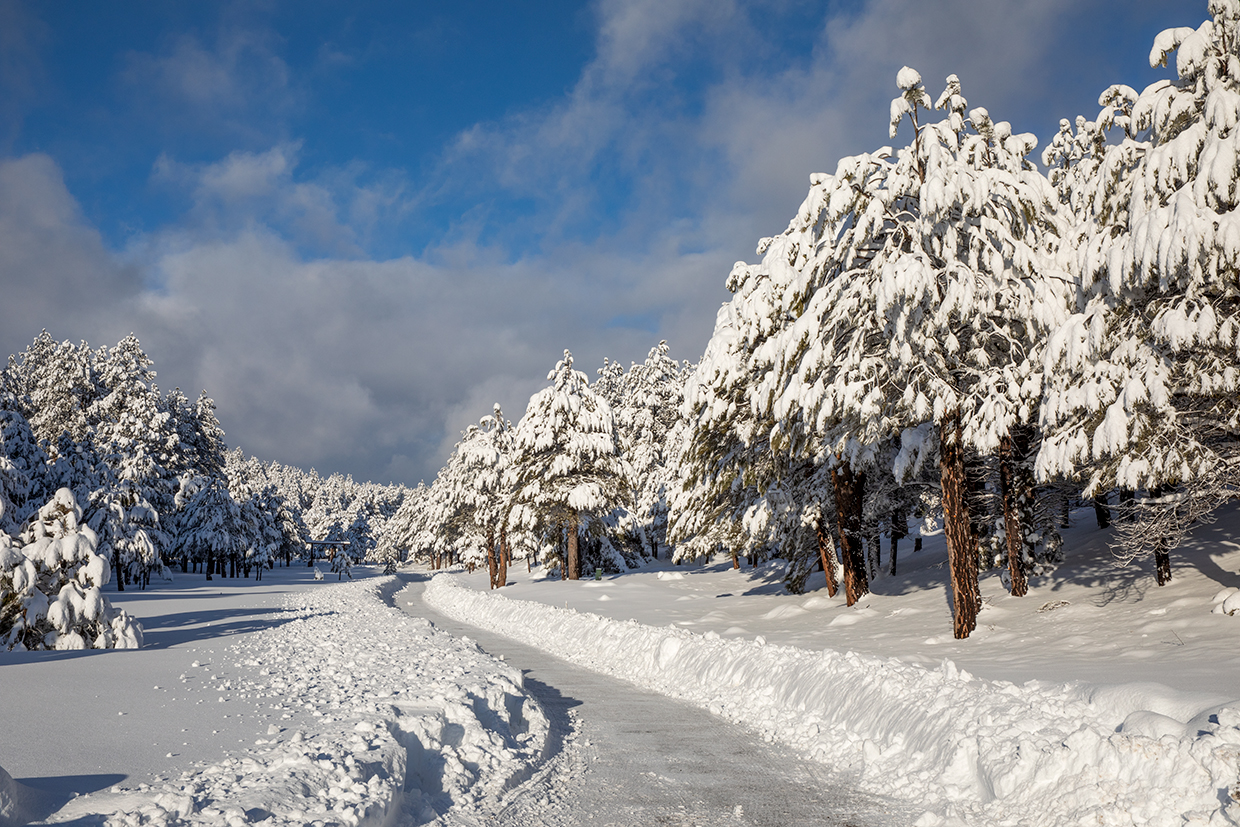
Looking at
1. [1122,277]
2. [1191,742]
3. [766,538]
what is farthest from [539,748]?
[766,538]

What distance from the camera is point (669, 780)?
295 inches

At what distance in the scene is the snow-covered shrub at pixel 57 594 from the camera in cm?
1445

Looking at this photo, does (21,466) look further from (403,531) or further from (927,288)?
(403,531)

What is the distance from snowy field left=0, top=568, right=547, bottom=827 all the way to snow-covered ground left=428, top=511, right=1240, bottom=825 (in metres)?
3.60

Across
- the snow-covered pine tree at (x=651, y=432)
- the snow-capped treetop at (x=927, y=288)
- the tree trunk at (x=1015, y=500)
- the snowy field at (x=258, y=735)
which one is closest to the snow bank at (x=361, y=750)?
the snowy field at (x=258, y=735)

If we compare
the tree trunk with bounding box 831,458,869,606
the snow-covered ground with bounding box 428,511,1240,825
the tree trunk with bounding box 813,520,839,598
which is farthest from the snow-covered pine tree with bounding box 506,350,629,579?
the tree trunk with bounding box 831,458,869,606

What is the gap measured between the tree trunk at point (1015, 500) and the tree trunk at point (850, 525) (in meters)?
3.77

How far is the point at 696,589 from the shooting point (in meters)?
31.8

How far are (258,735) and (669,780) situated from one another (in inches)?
164

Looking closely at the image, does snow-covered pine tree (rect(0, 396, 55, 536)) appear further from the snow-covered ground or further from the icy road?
the icy road

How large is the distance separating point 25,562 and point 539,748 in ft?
40.0

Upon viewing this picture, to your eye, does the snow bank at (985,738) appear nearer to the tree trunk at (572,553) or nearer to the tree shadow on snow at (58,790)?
the tree shadow on snow at (58,790)

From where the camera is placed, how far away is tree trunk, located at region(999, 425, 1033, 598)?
16234mm

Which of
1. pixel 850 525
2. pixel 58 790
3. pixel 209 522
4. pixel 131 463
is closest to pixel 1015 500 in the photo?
pixel 850 525
